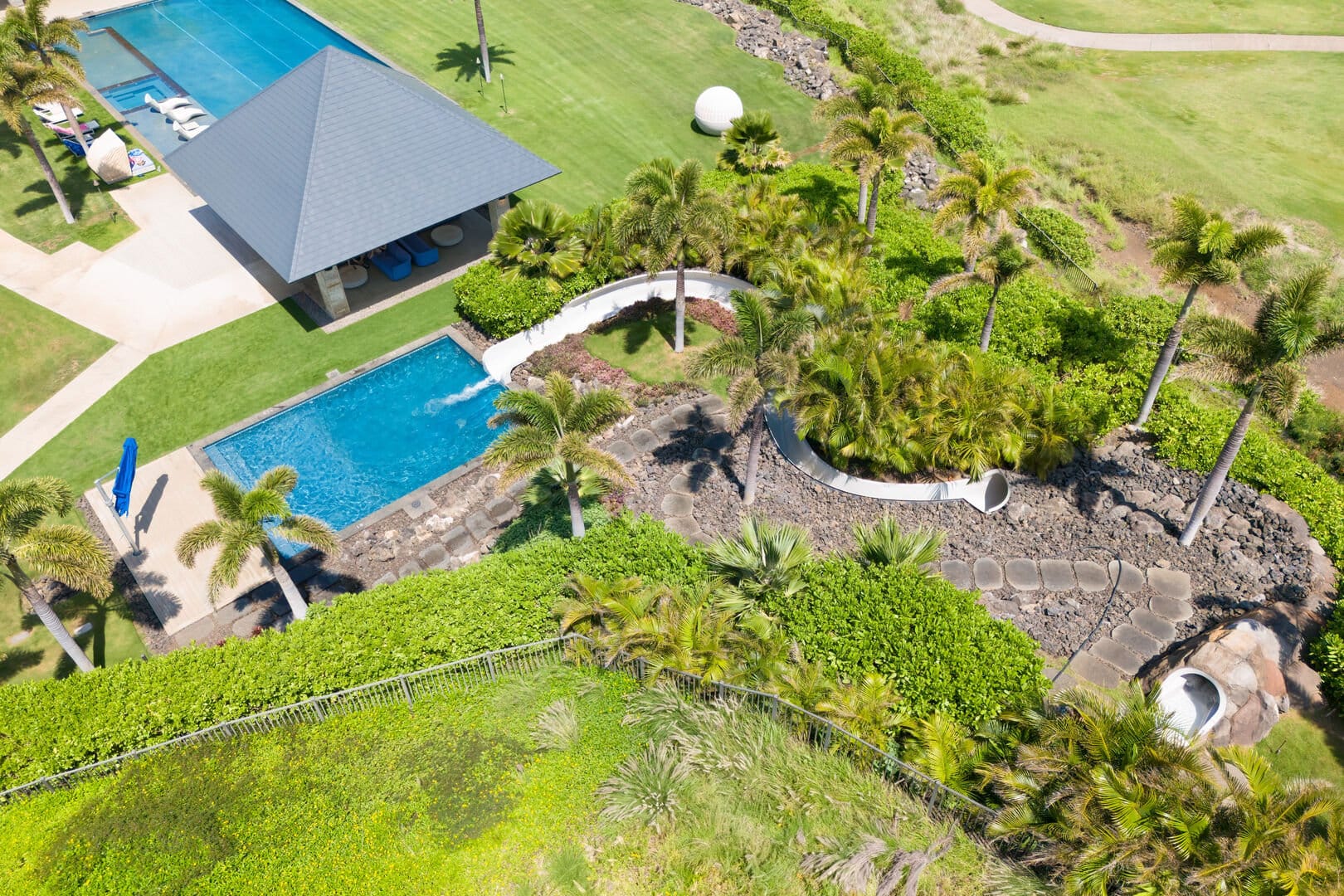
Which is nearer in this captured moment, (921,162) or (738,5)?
(921,162)

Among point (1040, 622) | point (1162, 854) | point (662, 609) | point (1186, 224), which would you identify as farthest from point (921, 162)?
point (1162, 854)

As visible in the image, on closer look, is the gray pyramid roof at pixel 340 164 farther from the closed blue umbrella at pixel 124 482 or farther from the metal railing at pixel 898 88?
the metal railing at pixel 898 88

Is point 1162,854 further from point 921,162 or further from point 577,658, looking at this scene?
point 921,162

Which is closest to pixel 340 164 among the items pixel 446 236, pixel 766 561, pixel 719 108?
pixel 446 236

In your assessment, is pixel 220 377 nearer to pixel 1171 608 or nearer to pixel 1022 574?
pixel 1022 574

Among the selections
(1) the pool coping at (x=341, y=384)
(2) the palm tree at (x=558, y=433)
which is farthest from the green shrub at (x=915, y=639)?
(1) the pool coping at (x=341, y=384)

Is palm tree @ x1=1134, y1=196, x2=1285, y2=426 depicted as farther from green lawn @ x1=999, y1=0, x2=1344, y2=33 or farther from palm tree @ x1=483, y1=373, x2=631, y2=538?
green lawn @ x1=999, y1=0, x2=1344, y2=33
